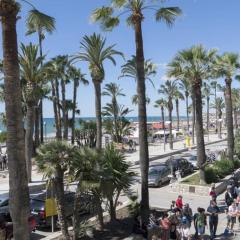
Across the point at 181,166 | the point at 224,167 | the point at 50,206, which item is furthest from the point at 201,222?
the point at 181,166

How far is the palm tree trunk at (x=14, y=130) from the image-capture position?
9.77 m

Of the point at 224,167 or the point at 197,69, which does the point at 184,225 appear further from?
the point at 224,167

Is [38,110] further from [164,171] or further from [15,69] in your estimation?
[15,69]

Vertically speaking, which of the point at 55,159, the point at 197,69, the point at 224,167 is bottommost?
the point at 224,167

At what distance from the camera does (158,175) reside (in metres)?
29.3

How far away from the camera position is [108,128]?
2344 inches

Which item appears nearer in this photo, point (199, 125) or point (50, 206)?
point (50, 206)

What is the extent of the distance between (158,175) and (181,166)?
15.5 ft

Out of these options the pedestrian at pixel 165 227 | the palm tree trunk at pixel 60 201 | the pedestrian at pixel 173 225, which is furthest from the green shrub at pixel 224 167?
the palm tree trunk at pixel 60 201

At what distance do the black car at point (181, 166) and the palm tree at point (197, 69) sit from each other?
4812 mm

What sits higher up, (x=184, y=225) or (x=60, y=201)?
(x=60, y=201)

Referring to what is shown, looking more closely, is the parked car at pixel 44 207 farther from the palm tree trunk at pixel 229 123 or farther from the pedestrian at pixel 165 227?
the palm tree trunk at pixel 229 123

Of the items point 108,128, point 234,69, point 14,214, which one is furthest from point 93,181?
point 108,128

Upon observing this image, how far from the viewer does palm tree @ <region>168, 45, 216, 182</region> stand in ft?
87.5
